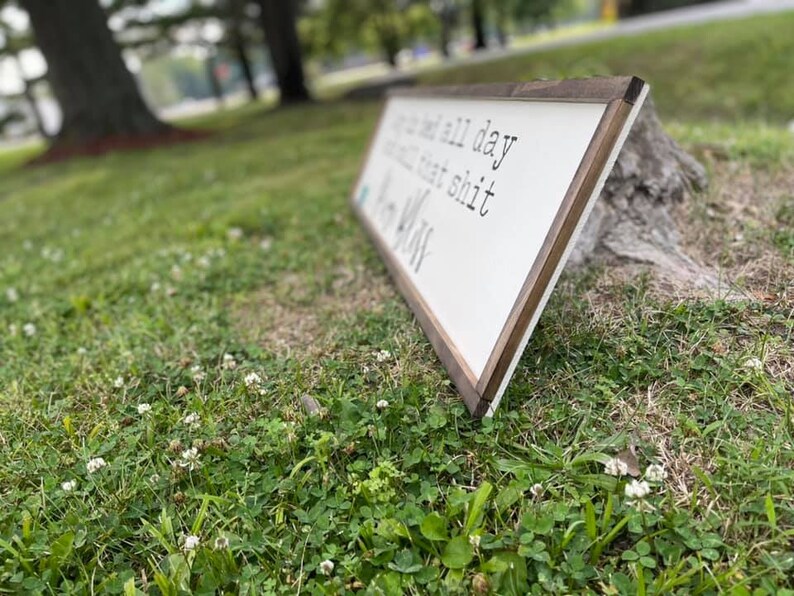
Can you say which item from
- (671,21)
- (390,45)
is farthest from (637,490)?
(390,45)

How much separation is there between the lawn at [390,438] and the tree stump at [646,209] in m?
0.12

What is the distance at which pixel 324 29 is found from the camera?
89.4 ft

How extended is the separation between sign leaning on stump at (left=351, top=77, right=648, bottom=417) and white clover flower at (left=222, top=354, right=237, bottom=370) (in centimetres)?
74

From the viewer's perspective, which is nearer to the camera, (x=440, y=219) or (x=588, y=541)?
(x=588, y=541)

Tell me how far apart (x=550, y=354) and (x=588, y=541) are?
0.71 metres

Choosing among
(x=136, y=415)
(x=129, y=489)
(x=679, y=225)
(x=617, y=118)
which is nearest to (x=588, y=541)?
(x=617, y=118)

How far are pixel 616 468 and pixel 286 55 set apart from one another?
52.4ft

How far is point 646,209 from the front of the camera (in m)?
2.58

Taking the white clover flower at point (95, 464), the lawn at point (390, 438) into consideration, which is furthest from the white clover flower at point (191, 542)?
the white clover flower at point (95, 464)

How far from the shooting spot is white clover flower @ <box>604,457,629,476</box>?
145cm

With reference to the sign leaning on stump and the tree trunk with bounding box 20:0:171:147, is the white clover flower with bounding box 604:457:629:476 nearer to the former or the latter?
the sign leaning on stump

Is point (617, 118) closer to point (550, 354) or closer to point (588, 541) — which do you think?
point (550, 354)

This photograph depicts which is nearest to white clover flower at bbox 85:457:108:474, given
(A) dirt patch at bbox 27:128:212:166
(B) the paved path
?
(A) dirt patch at bbox 27:128:212:166

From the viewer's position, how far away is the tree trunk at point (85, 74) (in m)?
10.2
